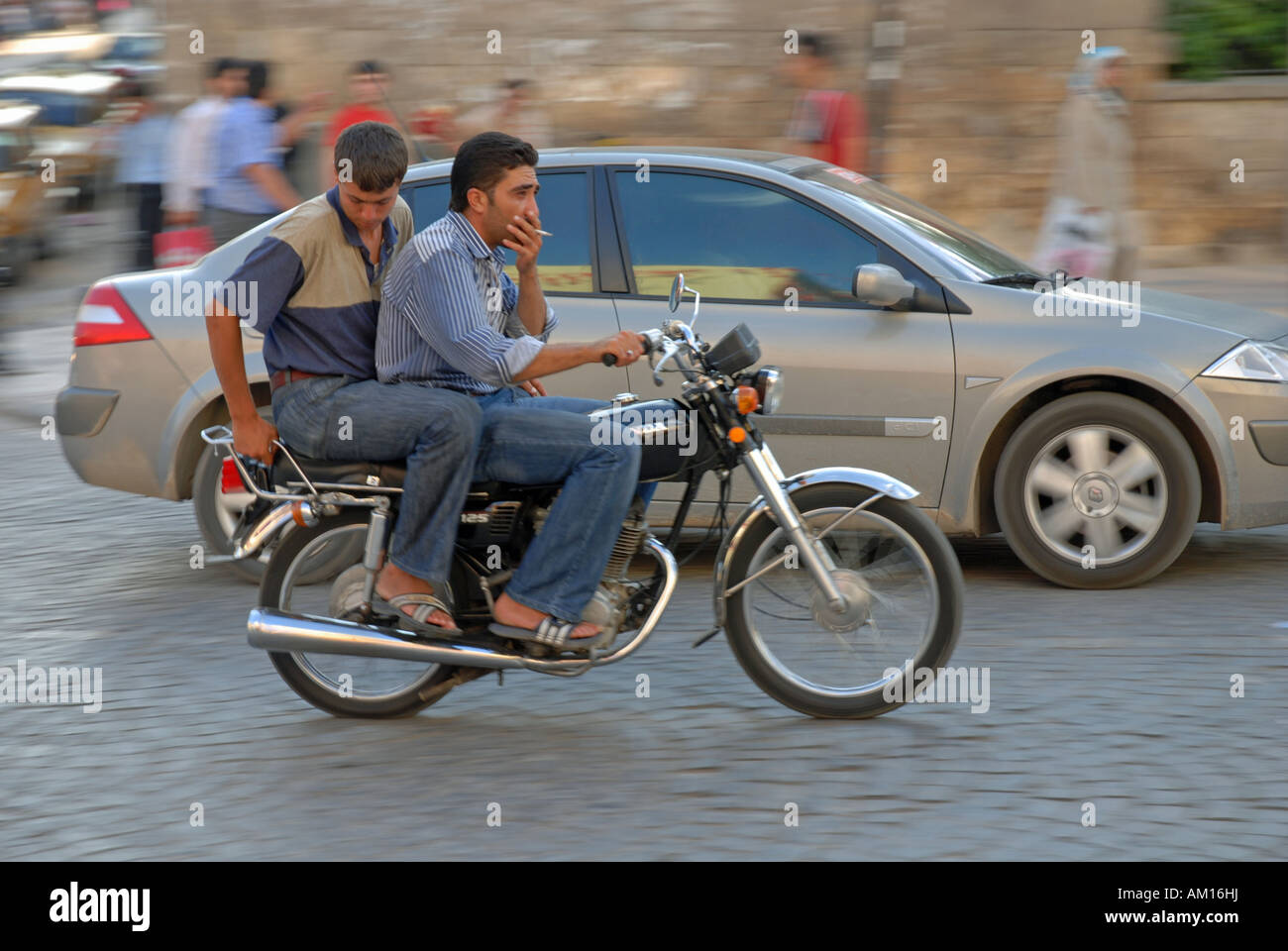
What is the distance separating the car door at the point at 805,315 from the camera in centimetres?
623

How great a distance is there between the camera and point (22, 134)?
15.1 metres

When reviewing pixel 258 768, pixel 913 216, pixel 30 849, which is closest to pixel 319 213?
pixel 258 768

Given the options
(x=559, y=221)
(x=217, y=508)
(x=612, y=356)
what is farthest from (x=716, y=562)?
(x=217, y=508)

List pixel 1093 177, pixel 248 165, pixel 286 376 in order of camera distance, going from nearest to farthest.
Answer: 1. pixel 286 376
2. pixel 1093 177
3. pixel 248 165

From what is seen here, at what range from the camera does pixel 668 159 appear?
6.62m

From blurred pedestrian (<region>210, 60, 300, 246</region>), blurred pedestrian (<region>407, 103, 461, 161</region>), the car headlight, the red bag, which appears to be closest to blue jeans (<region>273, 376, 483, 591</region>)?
the car headlight

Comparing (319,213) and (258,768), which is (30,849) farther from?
(319,213)

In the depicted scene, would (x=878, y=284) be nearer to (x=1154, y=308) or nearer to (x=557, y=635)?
(x=1154, y=308)

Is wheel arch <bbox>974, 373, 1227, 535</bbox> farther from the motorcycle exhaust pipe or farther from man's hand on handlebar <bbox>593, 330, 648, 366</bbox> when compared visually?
man's hand on handlebar <bbox>593, 330, 648, 366</bbox>

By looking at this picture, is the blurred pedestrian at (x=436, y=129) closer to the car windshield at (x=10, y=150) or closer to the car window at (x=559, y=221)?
the car windshield at (x=10, y=150)

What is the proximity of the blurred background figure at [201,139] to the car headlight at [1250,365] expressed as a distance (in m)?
5.98

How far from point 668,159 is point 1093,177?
380 centimetres

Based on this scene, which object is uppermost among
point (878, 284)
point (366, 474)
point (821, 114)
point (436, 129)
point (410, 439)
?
point (821, 114)

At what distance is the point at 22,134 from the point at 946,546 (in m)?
12.7
